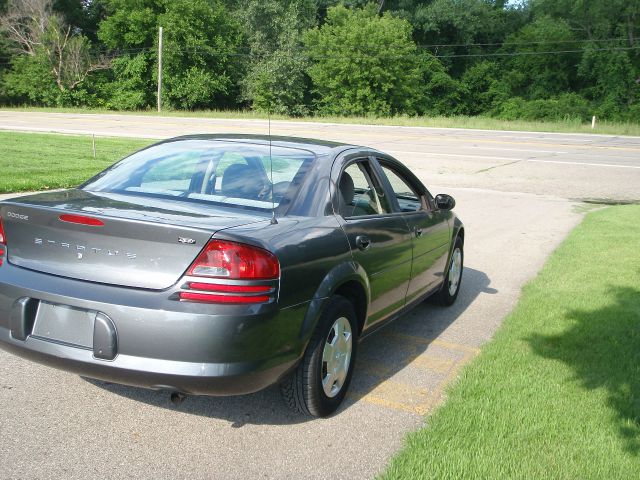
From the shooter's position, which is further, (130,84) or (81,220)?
(130,84)

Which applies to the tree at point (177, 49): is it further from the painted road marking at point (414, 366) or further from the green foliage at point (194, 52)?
the painted road marking at point (414, 366)

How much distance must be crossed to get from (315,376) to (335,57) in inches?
2326

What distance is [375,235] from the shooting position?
4.39 metres

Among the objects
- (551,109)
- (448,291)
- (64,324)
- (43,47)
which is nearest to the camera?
(64,324)

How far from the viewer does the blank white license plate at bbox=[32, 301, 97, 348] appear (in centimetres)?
325

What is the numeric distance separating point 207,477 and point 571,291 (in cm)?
482

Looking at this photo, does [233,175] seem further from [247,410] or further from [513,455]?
[513,455]

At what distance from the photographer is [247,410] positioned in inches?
155

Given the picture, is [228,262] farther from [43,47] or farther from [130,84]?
[43,47]

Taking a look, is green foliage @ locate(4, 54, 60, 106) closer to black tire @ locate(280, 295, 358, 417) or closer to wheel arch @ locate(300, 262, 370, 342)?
wheel arch @ locate(300, 262, 370, 342)

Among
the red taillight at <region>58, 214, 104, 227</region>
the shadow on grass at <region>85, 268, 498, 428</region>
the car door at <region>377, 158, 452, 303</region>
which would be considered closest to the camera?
the red taillight at <region>58, 214, 104, 227</region>

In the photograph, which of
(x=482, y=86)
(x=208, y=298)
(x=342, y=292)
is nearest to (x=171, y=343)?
(x=208, y=298)

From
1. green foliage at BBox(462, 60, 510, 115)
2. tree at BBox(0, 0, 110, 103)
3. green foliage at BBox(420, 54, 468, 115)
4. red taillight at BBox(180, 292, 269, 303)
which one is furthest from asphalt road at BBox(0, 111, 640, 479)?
tree at BBox(0, 0, 110, 103)

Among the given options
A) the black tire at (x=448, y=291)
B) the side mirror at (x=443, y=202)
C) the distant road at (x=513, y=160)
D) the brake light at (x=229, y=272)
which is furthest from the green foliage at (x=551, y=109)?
the brake light at (x=229, y=272)
